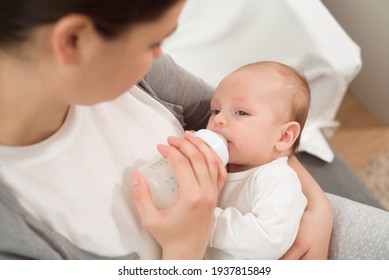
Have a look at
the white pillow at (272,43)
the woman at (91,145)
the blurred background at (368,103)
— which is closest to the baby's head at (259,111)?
the woman at (91,145)

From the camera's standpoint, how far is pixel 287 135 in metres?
1.00

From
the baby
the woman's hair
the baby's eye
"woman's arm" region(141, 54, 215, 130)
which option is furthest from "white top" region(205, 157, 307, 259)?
the woman's hair

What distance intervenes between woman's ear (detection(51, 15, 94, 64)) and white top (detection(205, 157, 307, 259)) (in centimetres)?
47

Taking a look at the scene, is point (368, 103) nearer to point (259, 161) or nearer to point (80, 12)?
point (259, 161)

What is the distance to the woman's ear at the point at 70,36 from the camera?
0.50 meters

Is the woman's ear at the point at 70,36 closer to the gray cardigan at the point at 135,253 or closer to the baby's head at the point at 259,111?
the gray cardigan at the point at 135,253

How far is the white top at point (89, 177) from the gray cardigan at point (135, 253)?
0.08ft

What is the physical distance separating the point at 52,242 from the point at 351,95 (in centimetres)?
183

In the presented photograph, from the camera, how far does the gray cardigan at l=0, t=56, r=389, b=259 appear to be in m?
0.64

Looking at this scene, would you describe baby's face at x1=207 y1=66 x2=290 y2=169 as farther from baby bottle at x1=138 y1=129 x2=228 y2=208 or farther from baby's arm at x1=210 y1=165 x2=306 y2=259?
baby bottle at x1=138 y1=129 x2=228 y2=208

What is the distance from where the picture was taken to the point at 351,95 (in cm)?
215

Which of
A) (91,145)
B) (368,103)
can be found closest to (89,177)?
(91,145)

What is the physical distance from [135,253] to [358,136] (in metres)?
1.53
